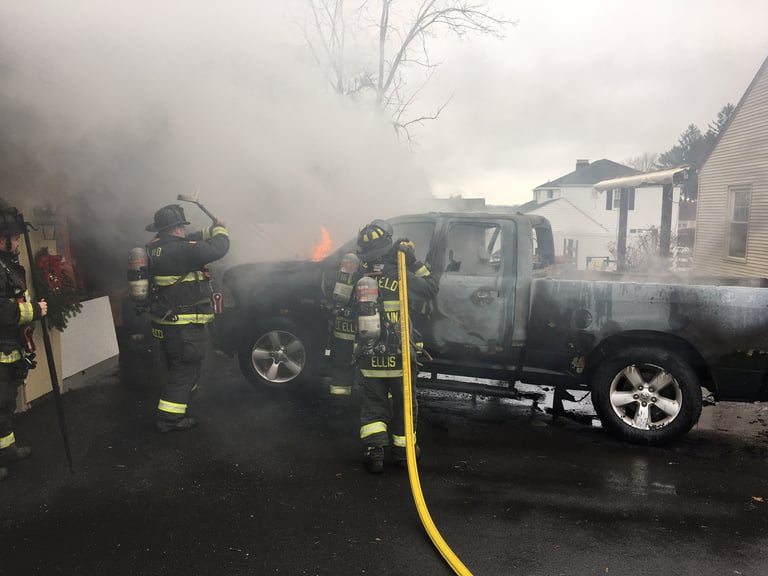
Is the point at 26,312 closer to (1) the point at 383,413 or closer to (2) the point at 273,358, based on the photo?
(2) the point at 273,358

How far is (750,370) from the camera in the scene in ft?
14.6

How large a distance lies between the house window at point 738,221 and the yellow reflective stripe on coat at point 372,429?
13.1 metres

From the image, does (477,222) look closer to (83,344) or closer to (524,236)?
(524,236)

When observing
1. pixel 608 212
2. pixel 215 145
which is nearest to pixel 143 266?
pixel 215 145

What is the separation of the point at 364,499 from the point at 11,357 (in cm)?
276

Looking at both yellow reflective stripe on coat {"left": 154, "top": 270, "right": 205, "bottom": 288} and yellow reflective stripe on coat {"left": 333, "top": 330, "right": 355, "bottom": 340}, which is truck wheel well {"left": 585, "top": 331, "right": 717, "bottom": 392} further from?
yellow reflective stripe on coat {"left": 154, "top": 270, "right": 205, "bottom": 288}

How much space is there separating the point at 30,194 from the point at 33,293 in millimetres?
976

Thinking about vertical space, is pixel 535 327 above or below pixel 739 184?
below

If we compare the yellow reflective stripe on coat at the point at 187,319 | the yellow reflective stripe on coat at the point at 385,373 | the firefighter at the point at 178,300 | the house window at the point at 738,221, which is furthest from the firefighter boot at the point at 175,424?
the house window at the point at 738,221

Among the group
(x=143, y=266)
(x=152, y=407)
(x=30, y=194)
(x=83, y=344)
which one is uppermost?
(x=30, y=194)

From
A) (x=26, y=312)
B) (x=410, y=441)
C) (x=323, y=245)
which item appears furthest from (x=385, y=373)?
(x=323, y=245)

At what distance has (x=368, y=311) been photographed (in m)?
4.12

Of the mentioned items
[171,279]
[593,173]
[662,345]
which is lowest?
[662,345]

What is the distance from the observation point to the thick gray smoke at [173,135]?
5410 mm
